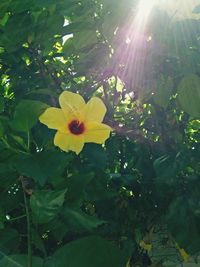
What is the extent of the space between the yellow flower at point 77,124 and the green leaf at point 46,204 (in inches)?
5.6

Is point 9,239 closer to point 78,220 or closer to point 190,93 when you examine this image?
point 78,220

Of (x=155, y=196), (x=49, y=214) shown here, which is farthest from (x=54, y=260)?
(x=155, y=196)

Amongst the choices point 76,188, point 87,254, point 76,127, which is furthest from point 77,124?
point 87,254

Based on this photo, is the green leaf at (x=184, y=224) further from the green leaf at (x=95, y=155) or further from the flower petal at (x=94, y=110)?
the flower petal at (x=94, y=110)

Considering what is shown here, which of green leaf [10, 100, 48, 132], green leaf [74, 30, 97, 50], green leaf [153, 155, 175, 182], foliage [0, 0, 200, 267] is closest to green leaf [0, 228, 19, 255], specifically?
foliage [0, 0, 200, 267]

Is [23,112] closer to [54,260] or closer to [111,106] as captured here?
[54,260]

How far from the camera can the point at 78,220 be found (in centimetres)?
84

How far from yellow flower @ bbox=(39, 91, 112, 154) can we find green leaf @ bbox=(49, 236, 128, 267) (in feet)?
0.64

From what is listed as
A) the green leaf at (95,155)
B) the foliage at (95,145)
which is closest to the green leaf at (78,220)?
the foliage at (95,145)

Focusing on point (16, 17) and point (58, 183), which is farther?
point (16, 17)

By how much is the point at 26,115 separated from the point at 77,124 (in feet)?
0.35

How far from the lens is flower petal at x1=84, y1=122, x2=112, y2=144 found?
904 mm

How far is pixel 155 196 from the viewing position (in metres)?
1.51

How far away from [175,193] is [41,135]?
515mm
